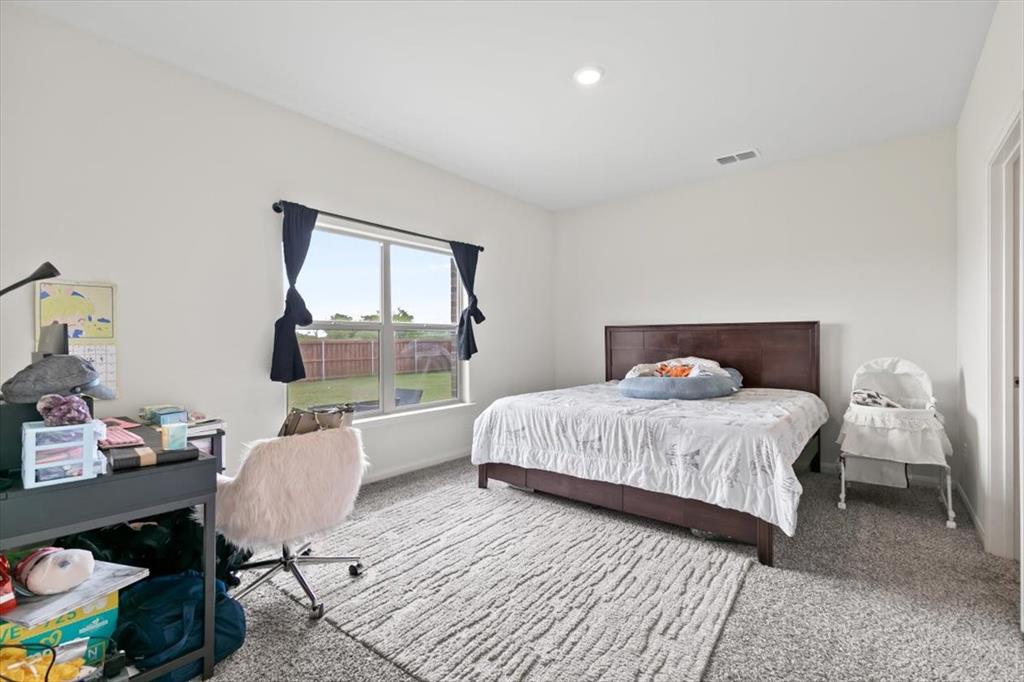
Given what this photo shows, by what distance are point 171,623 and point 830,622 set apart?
2.46m

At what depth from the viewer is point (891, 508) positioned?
3043mm

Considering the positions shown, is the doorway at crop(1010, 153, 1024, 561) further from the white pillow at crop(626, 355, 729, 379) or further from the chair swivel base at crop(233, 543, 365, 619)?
the chair swivel base at crop(233, 543, 365, 619)

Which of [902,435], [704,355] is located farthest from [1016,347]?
[704,355]

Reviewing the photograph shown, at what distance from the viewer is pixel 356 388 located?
3.79 metres

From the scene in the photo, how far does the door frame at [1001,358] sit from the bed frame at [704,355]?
3.96 ft

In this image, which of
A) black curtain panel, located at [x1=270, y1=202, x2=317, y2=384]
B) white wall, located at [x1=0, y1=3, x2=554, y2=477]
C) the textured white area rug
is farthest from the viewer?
black curtain panel, located at [x1=270, y1=202, x2=317, y2=384]

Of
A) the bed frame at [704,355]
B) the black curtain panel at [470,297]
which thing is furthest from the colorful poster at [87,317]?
the black curtain panel at [470,297]

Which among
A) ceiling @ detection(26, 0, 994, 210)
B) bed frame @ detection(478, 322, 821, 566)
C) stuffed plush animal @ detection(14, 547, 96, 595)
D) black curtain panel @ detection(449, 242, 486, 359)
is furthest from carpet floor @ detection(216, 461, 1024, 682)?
ceiling @ detection(26, 0, 994, 210)

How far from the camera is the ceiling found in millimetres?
2301

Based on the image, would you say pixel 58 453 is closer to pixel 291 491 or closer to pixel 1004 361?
pixel 291 491

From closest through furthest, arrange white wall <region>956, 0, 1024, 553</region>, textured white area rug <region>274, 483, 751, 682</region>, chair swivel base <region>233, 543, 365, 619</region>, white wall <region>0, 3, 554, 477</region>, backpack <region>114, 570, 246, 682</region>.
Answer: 1. backpack <region>114, 570, 246, 682</region>
2. textured white area rug <region>274, 483, 751, 682</region>
3. chair swivel base <region>233, 543, 365, 619</region>
4. white wall <region>956, 0, 1024, 553</region>
5. white wall <region>0, 3, 554, 477</region>

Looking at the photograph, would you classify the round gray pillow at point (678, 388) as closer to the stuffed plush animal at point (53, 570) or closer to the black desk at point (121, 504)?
the black desk at point (121, 504)

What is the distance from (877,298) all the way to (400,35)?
13.6ft

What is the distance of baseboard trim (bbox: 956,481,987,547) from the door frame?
0.08 metres
